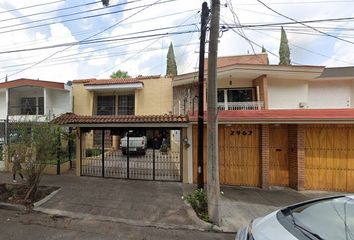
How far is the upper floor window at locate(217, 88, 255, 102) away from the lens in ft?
Answer: 54.3

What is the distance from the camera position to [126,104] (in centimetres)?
2322

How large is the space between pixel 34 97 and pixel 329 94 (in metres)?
21.8

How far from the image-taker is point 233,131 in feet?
39.1

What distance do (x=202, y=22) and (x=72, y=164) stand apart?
9.91 meters

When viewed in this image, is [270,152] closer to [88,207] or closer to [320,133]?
[320,133]

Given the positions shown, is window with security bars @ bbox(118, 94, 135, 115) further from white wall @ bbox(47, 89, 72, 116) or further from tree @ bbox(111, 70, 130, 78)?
tree @ bbox(111, 70, 130, 78)

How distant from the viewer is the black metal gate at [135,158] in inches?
488

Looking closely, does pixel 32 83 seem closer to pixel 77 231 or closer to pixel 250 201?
pixel 77 231

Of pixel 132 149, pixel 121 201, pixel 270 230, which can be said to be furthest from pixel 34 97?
pixel 270 230

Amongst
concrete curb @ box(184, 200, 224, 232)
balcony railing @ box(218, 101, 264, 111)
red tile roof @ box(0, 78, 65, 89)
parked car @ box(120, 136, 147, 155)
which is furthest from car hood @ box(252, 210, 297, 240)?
red tile roof @ box(0, 78, 65, 89)

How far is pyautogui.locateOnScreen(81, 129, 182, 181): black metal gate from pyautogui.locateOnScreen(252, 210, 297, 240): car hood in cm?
884

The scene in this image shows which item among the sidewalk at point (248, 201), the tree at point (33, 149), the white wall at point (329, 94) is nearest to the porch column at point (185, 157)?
the sidewalk at point (248, 201)

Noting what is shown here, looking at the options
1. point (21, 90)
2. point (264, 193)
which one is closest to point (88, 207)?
point (264, 193)

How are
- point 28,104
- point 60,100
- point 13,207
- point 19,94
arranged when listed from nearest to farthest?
point 13,207
point 60,100
point 28,104
point 19,94
